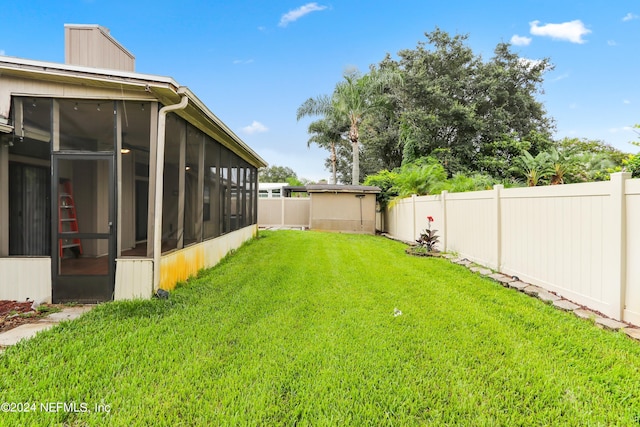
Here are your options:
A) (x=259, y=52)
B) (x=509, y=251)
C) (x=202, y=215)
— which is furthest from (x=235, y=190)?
(x=259, y=52)

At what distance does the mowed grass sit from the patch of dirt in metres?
0.76

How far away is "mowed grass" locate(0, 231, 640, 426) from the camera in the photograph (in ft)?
6.41

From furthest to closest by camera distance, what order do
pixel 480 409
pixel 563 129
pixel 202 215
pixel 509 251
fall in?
pixel 563 129 → pixel 202 215 → pixel 509 251 → pixel 480 409

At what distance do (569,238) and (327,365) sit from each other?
360 cm

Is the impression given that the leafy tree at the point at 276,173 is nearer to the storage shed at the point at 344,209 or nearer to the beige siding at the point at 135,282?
the storage shed at the point at 344,209

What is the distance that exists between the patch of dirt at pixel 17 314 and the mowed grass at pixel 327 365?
0.76 m

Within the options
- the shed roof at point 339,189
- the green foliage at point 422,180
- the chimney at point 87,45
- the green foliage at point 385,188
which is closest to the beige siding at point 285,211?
the shed roof at point 339,189

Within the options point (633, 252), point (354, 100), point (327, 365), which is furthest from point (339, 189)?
point (327, 365)

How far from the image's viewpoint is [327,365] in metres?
2.50

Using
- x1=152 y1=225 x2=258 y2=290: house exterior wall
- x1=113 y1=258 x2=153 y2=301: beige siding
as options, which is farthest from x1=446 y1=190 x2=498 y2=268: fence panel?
x1=113 y1=258 x2=153 y2=301: beige siding

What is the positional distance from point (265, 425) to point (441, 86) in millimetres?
19344

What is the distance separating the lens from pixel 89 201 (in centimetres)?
443

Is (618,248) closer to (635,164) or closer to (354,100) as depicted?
(635,164)

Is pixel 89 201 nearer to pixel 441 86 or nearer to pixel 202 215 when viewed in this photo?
pixel 202 215
